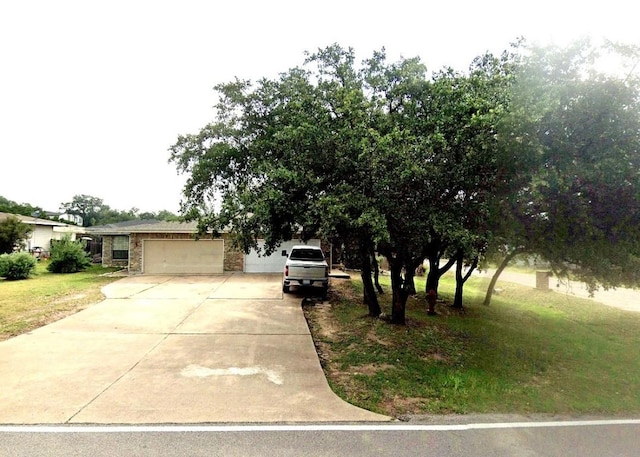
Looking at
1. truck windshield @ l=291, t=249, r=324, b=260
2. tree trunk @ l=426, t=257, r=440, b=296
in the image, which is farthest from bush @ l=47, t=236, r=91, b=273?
tree trunk @ l=426, t=257, r=440, b=296

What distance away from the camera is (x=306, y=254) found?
48.0 ft

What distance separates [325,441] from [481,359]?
467cm

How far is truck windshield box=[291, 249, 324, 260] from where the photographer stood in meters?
14.4

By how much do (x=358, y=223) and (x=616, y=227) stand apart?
3.95m

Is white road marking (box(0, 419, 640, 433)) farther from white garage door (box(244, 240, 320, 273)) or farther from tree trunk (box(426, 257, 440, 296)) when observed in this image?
white garage door (box(244, 240, 320, 273))

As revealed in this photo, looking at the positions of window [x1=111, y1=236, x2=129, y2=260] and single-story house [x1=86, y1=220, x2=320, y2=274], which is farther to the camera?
window [x1=111, y1=236, x2=129, y2=260]

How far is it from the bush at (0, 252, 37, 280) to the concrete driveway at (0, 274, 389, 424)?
9.06m

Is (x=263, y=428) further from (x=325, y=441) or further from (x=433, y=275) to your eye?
(x=433, y=275)

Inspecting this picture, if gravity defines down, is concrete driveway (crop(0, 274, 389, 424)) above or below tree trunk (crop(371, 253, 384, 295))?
below

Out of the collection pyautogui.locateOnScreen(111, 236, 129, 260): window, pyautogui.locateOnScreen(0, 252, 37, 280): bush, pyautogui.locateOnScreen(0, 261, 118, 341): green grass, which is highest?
pyautogui.locateOnScreen(111, 236, 129, 260): window

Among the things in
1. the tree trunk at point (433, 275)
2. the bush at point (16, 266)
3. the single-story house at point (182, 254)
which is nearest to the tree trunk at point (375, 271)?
the tree trunk at point (433, 275)

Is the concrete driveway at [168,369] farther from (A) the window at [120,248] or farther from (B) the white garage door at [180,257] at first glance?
(A) the window at [120,248]

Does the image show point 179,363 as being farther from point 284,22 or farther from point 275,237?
point 284,22

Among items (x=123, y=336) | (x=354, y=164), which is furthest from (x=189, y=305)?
(x=354, y=164)
